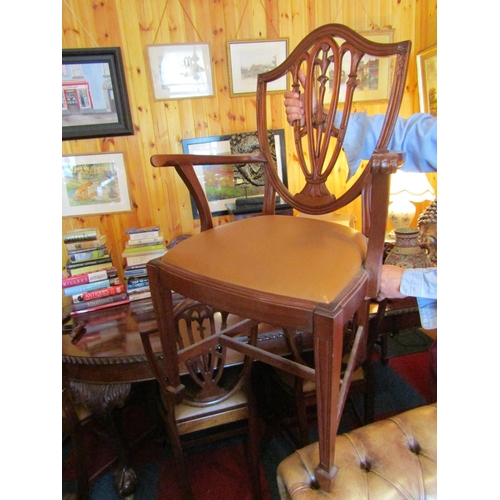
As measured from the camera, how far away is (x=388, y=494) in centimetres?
72

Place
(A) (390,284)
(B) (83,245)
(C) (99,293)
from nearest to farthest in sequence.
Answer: (A) (390,284), (C) (99,293), (B) (83,245)

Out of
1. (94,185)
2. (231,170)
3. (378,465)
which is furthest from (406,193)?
(94,185)

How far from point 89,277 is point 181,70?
1.35 meters

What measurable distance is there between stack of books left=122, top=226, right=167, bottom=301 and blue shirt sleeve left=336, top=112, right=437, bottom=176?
1.10 m

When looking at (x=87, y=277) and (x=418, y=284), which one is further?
(x=87, y=277)

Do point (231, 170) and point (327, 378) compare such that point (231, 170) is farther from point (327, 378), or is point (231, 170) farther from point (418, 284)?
point (327, 378)

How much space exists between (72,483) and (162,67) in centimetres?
220

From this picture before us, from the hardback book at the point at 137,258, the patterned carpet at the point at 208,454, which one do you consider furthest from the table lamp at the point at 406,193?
the hardback book at the point at 137,258

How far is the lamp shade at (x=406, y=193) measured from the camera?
6.24 feet

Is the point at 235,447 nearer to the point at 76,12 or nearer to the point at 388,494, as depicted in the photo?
the point at 388,494

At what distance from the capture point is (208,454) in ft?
4.91

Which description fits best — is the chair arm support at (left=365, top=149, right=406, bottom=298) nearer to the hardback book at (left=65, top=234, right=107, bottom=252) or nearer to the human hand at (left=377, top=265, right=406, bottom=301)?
the human hand at (left=377, top=265, right=406, bottom=301)

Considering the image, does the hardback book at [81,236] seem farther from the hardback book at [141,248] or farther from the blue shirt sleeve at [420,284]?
the blue shirt sleeve at [420,284]

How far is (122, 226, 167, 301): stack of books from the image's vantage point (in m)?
1.68
